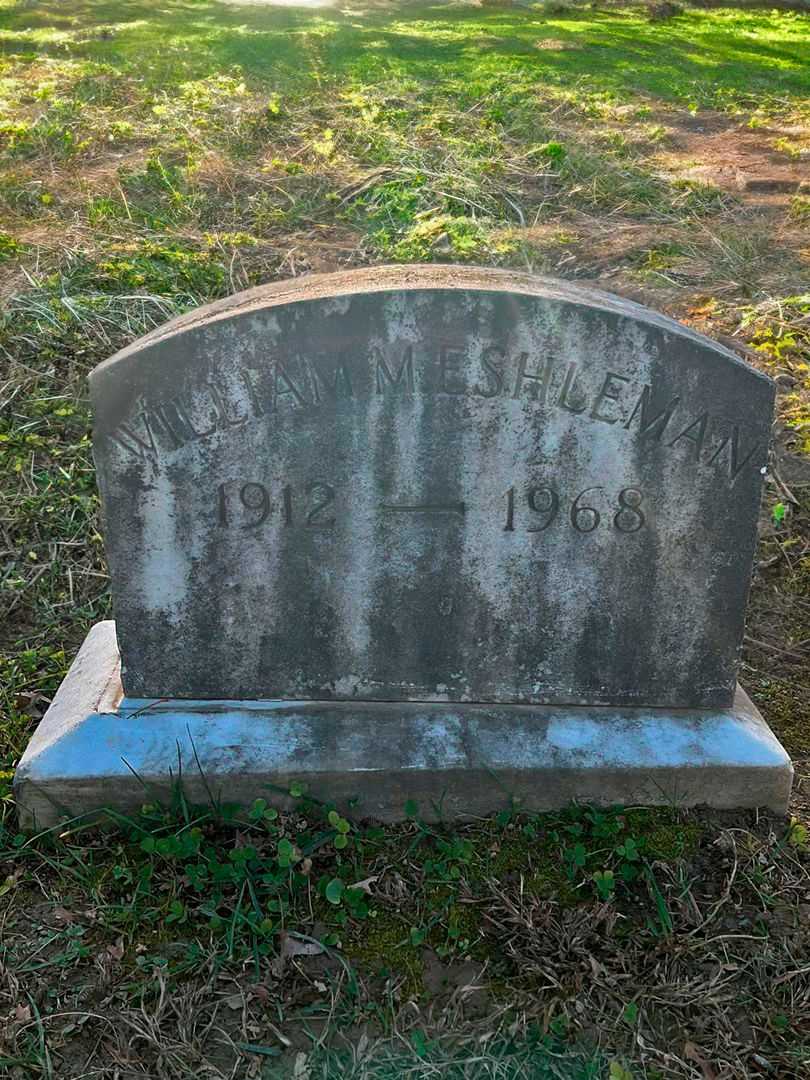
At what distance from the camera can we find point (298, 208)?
739cm

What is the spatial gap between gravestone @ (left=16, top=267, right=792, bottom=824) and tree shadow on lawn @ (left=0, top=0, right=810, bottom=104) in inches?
308

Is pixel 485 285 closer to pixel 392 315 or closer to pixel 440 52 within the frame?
pixel 392 315

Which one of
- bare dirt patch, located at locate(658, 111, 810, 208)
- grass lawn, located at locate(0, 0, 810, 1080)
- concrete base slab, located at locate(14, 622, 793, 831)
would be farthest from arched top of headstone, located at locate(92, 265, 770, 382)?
bare dirt patch, located at locate(658, 111, 810, 208)

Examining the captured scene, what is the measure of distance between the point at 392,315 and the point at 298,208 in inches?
199

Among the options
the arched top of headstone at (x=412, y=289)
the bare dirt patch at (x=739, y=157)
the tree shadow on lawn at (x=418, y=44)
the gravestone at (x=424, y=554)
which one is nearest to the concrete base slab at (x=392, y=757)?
the gravestone at (x=424, y=554)

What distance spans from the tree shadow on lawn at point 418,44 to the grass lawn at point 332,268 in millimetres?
78

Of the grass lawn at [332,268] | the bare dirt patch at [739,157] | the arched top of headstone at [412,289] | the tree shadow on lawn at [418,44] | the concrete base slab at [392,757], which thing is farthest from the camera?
the tree shadow on lawn at [418,44]

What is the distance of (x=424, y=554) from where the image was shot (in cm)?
300

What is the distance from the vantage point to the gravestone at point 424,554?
9.02 ft

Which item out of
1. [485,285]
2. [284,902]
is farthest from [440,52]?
[284,902]

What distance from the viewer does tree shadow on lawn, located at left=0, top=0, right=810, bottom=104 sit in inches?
407

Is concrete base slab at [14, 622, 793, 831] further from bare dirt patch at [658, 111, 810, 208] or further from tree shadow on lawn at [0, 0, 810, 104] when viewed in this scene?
tree shadow on lawn at [0, 0, 810, 104]

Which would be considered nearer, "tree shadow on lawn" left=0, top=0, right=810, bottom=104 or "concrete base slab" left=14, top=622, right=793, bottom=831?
"concrete base slab" left=14, top=622, right=793, bottom=831

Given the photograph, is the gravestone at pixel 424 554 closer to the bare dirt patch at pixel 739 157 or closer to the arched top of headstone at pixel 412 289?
the arched top of headstone at pixel 412 289
